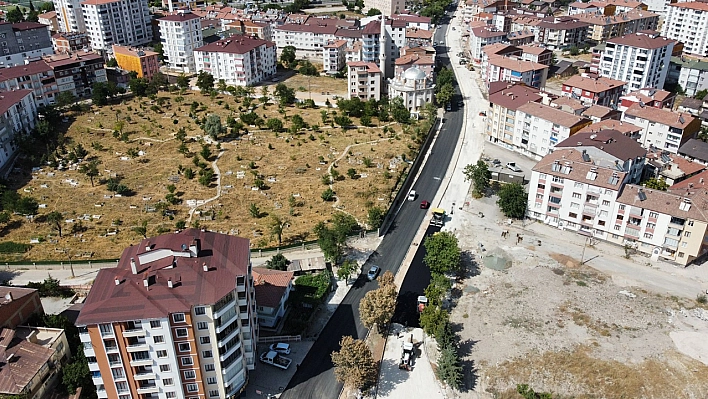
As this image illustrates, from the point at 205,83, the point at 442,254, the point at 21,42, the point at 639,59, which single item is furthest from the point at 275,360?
the point at 21,42

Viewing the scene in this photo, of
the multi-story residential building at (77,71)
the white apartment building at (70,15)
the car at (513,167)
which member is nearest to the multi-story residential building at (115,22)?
the white apartment building at (70,15)

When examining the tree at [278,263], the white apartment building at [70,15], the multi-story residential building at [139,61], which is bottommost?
the tree at [278,263]

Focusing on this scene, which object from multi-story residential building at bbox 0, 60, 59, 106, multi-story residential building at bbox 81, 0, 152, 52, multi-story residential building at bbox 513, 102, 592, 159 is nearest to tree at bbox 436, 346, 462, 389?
multi-story residential building at bbox 513, 102, 592, 159

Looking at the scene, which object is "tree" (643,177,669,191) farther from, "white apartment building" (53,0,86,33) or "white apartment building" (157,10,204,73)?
"white apartment building" (53,0,86,33)

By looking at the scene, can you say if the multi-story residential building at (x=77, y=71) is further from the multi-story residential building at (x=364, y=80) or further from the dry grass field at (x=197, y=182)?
the multi-story residential building at (x=364, y=80)

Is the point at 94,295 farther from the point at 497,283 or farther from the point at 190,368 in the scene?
the point at 497,283
